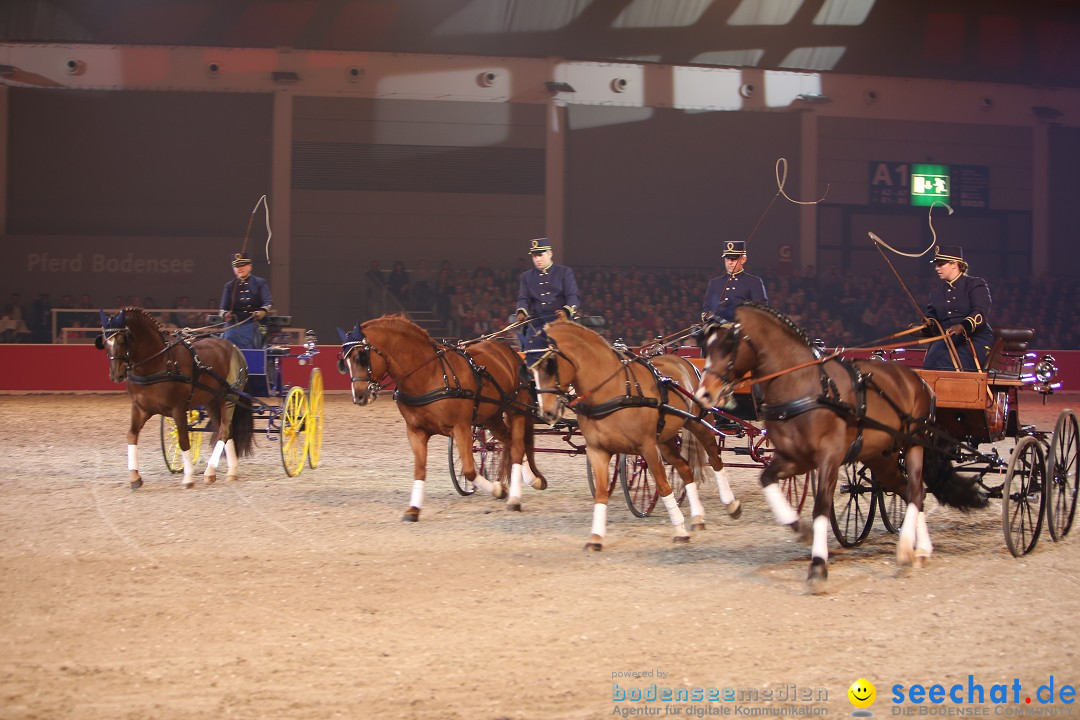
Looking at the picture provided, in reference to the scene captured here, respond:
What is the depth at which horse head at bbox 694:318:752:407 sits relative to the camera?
22.3 feet

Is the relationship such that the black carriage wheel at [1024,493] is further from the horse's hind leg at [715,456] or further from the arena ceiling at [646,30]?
the arena ceiling at [646,30]

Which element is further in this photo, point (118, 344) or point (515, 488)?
point (118, 344)

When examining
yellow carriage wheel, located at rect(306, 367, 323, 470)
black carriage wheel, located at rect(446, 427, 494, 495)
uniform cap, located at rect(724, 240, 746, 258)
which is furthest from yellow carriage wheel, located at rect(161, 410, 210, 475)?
uniform cap, located at rect(724, 240, 746, 258)

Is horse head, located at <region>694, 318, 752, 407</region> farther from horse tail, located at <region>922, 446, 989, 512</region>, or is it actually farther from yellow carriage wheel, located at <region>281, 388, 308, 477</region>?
yellow carriage wheel, located at <region>281, 388, 308, 477</region>

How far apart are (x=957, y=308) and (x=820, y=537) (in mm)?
2541

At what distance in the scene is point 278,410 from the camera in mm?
12102

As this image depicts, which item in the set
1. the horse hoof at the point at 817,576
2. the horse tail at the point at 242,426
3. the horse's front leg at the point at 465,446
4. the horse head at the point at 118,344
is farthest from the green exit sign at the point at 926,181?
the horse hoof at the point at 817,576

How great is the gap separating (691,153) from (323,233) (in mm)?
8797

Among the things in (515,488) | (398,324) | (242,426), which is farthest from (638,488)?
(242,426)

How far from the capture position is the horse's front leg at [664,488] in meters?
7.84

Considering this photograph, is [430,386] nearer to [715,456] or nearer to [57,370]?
[715,456]

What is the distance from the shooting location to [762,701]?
464cm

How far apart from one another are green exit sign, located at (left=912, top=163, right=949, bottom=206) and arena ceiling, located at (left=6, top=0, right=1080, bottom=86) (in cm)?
231

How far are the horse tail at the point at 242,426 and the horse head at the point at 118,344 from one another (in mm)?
1287
